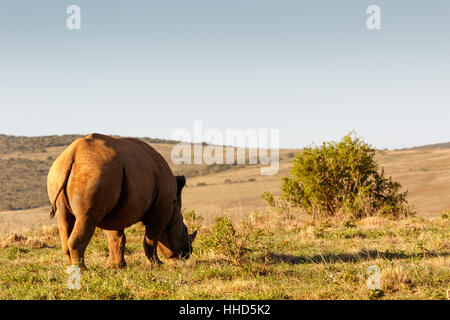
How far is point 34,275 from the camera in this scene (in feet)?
23.9

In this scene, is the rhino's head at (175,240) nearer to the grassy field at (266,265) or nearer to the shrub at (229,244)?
the grassy field at (266,265)

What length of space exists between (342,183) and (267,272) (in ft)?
35.3

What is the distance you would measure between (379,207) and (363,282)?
39.4 feet

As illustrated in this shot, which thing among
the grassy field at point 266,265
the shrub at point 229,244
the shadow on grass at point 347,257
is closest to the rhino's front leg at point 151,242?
the grassy field at point 266,265

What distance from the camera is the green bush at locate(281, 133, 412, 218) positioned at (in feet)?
55.9

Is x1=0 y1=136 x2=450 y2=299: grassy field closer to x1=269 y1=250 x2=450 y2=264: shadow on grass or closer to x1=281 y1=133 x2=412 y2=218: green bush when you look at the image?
x1=269 y1=250 x2=450 y2=264: shadow on grass

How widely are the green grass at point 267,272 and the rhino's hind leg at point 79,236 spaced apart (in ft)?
1.18

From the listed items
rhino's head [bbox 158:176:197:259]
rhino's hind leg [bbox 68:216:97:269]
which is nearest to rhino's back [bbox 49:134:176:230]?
rhino's hind leg [bbox 68:216:97:269]

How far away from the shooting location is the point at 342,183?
17406mm

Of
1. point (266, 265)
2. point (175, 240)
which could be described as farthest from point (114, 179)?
point (266, 265)

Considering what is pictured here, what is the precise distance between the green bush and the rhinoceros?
31.7ft

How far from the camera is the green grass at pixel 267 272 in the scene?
230 inches
